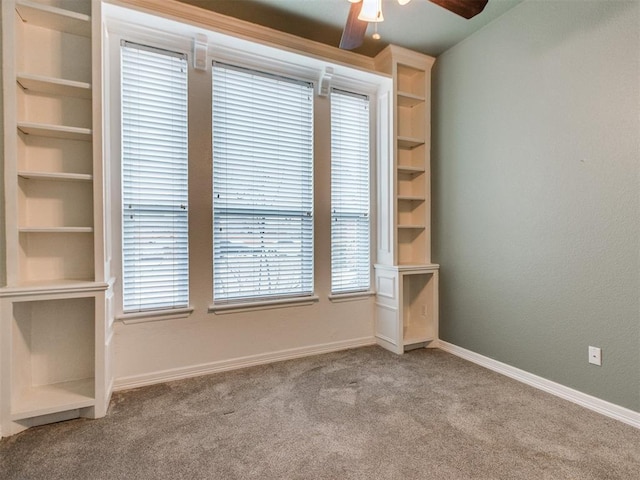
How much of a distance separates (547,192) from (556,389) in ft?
4.69

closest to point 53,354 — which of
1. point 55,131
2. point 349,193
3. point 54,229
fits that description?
point 54,229

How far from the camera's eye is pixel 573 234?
2268 mm

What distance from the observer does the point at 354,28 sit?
6.38 feet

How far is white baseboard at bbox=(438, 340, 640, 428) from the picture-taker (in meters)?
2.01

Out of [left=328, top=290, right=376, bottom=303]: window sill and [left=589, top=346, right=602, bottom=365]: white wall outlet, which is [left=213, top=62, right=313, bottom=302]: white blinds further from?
[left=589, top=346, right=602, bottom=365]: white wall outlet

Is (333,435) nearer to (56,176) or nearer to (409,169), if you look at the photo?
(56,176)

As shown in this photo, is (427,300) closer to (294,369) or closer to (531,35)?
(294,369)

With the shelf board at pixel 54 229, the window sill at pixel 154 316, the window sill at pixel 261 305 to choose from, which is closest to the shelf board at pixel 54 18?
the shelf board at pixel 54 229

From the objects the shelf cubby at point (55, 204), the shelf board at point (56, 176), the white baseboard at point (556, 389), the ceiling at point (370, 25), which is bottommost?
the white baseboard at point (556, 389)

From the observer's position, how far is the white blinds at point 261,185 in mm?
2830

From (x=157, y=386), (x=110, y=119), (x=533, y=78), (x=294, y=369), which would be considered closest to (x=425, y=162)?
A: (x=533, y=78)

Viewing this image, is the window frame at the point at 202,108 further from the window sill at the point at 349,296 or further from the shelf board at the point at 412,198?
the shelf board at the point at 412,198

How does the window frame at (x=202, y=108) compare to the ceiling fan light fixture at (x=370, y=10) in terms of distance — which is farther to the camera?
the window frame at (x=202, y=108)

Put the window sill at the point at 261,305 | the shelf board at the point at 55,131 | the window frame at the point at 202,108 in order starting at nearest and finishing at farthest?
the shelf board at the point at 55,131, the window frame at the point at 202,108, the window sill at the point at 261,305
